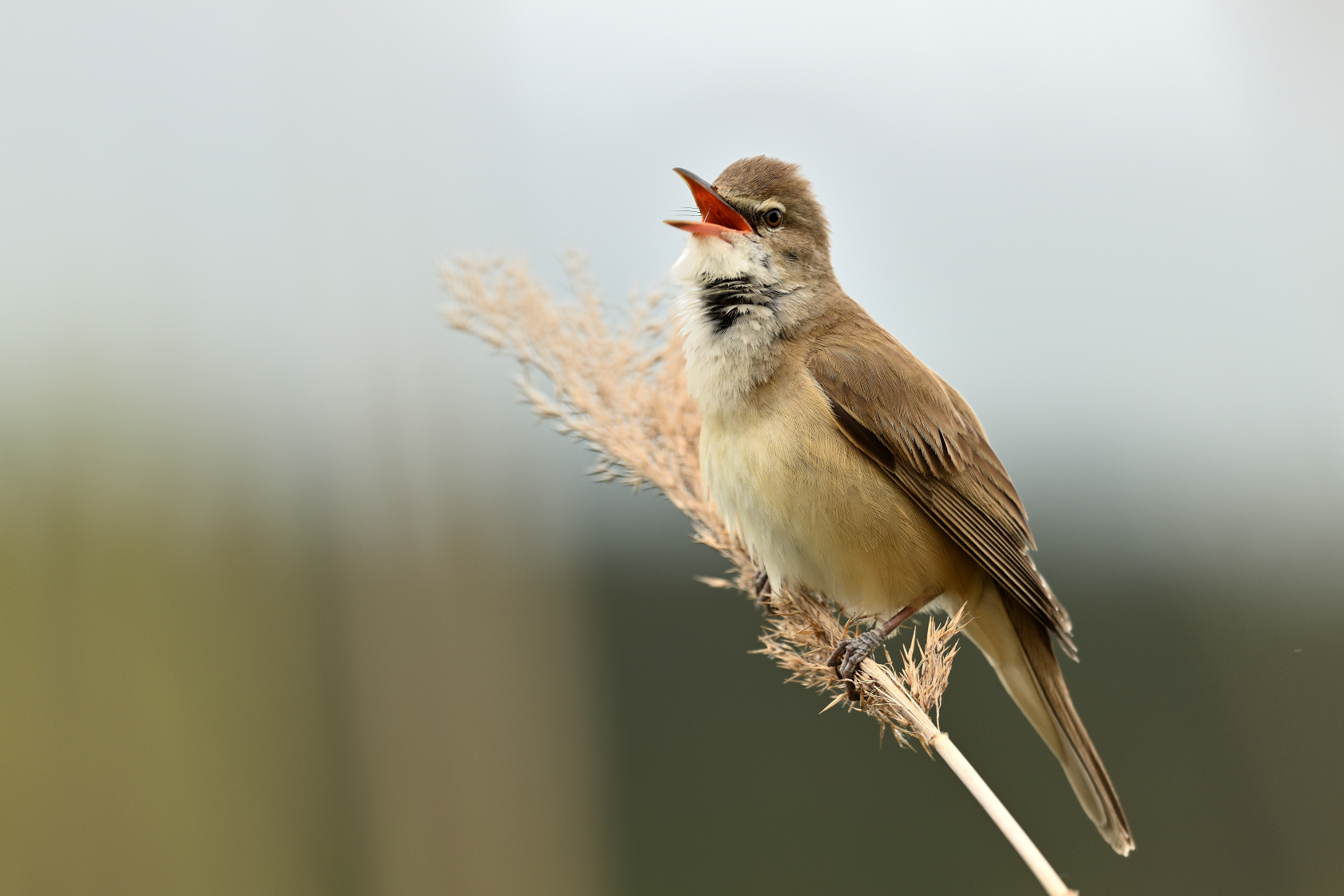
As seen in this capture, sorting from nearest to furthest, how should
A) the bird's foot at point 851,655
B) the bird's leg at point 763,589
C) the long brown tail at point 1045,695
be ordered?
the bird's foot at point 851,655
the long brown tail at point 1045,695
the bird's leg at point 763,589

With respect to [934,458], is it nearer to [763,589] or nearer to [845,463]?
[845,463]

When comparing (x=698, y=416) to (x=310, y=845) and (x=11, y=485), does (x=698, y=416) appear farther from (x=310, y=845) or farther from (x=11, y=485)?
(x=11, y=485)

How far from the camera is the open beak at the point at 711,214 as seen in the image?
6.09ft

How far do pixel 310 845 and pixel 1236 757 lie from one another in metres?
3.22

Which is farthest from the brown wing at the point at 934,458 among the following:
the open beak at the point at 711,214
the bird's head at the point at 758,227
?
the open beak at the point at 711,214

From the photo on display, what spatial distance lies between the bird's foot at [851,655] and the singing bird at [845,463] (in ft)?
0.69

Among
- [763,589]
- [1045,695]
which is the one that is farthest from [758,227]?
[1045,695]

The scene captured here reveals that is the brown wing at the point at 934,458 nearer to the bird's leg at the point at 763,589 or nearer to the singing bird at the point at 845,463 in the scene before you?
the singing bird at the point at 845,463

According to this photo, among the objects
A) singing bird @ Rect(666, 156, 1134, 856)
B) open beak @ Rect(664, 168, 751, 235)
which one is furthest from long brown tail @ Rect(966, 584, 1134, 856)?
open beak @ Rect(664, 168, 751, 235)

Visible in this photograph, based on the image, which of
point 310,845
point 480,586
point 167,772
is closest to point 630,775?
point 480,586

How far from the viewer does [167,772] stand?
2695 mm

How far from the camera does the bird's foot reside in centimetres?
142

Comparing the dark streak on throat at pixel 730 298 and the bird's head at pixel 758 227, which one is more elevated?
the bird's head at pixel 758 227

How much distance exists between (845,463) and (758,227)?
637mm
